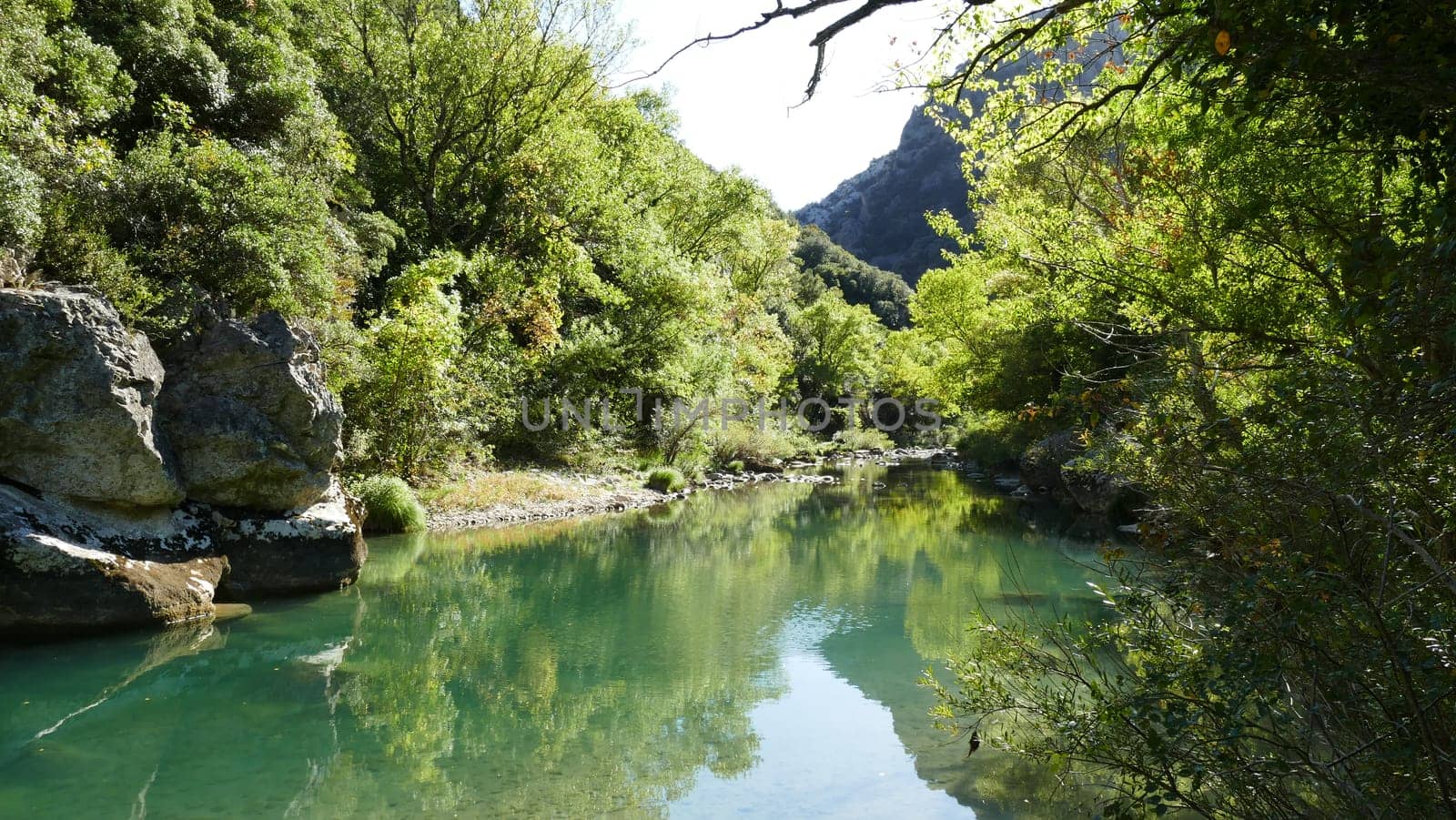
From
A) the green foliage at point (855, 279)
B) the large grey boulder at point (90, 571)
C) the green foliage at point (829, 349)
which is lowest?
the large grey boulder at point (90, 571)

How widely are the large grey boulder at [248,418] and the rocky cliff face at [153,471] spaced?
0.01m

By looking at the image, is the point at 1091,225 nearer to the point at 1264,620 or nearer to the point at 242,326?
the point at 1264,620

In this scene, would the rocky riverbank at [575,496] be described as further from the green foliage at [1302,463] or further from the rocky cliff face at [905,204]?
the rocky cliff face at [905,204]

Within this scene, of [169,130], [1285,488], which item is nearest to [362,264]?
[169,130]

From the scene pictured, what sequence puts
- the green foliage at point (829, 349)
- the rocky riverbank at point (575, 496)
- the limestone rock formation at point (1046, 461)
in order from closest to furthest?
the rocky riverbank at point (575, 496)
the limestone rock formation at point (1046, 461)
the green foliage at point (829, 349)

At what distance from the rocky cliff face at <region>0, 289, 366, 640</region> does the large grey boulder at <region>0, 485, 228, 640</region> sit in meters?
0.01

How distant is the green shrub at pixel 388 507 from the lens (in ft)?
43.9

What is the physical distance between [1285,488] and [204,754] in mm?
6424

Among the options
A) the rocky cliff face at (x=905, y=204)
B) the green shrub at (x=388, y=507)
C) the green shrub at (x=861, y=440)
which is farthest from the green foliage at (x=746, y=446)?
the rocky cliff face at (x=905, y=204)

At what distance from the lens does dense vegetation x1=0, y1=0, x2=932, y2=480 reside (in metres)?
10.6

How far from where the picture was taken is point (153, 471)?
8.16m

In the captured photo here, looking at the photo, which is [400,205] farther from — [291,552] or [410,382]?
[291,552]

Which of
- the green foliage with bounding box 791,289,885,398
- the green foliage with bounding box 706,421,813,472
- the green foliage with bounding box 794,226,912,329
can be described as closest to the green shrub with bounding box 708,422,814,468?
the green foliage with bounding box 706,421,813,472

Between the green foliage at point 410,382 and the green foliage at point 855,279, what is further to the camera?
the green foliage at point 855,279
